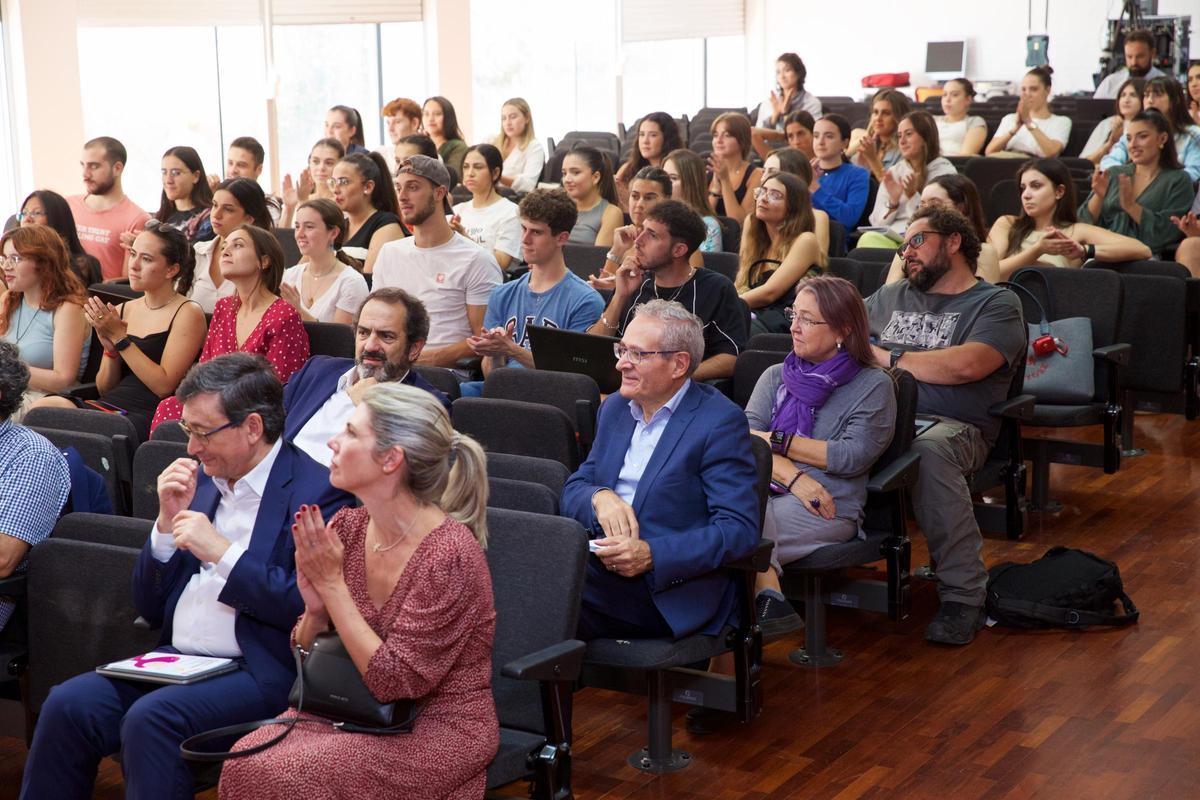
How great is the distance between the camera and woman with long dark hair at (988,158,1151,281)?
19.0ft

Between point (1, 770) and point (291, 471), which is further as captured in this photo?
point (1, 770)

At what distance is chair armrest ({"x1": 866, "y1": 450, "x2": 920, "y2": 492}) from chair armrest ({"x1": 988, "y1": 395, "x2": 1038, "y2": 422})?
0.63 m

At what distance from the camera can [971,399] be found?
463 cm

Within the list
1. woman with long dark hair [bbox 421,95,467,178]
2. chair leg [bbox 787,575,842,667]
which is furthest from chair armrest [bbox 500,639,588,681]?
woman with long dark hair [bbox 421,95,467,178]

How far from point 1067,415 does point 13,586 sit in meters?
3.62

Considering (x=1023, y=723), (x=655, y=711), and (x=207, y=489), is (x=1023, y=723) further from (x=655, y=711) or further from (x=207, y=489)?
(x=207, y=489)

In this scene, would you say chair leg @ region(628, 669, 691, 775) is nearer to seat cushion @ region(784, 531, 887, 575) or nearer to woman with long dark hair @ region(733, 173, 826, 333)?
seat cushion @ region(784, 531, 887, 575)

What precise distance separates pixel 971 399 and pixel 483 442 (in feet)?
5.42

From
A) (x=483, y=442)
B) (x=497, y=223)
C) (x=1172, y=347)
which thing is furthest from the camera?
(x=497, y=223)

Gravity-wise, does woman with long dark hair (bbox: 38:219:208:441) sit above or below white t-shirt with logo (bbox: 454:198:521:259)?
below

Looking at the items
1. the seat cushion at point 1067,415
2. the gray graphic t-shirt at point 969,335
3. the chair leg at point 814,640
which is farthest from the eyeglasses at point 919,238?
the chair leg at point 814,640

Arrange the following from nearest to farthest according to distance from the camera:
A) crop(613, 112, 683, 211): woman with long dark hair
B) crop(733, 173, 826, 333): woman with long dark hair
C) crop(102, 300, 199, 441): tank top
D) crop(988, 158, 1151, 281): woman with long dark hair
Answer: crop(102, 300, 199, 441): tank top → crop(733, 173, 826, 333): woman with long dark hair → crop(988, 158, 1151, 281): woman with long dark hair → crop(613, 112, 683, 211): woman with long dark hair

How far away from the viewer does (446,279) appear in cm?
541

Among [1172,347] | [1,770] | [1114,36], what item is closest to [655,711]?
[1,770]
